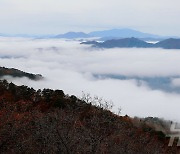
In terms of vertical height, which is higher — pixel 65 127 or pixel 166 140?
pixel 65 127

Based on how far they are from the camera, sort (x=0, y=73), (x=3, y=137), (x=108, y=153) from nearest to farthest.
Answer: (x=3, y=137)
(x=108, y=153)
(x=0, y=73)

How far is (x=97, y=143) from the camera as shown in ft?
82.5

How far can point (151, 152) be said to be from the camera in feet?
106

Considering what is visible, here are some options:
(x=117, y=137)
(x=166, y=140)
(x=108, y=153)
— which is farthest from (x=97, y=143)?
(x=166, y=140)

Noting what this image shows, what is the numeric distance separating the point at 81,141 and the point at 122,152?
3.36 meters

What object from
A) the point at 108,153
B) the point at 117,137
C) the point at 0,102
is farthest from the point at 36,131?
the point at 0,102

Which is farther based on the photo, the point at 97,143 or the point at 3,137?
the point at 3,137

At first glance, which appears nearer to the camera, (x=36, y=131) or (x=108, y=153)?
(x=108, y=153)

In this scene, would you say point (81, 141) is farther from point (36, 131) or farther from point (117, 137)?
point (117, 137)

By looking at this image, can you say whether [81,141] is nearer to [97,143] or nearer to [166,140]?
[97,143]

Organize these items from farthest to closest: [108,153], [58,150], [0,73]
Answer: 1. [0,73]
2. [108,153]
3. [58,150]

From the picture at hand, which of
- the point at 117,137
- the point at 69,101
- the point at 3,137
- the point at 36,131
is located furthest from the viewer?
the point at 69,101

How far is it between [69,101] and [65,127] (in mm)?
39084

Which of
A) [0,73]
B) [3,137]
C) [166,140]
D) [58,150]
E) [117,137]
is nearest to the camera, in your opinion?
[58,150]
